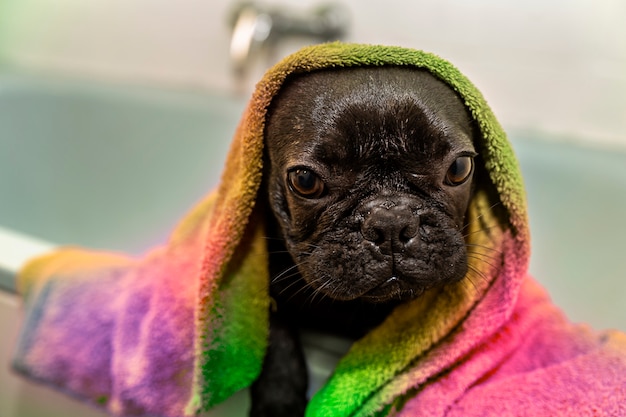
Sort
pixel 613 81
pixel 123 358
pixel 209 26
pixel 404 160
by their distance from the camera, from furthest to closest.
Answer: pixel 209 26, pixel 613 81, pixel 123 358, pixel 404 160

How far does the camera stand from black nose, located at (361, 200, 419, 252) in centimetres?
58

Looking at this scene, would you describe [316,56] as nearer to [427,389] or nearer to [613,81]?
[427,389]

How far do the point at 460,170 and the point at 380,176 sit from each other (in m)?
0.09

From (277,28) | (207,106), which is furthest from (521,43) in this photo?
(207,106)

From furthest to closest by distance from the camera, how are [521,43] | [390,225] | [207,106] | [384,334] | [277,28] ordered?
[207,106] < [277,28] < [521,43] < [384,334] < [390,225]

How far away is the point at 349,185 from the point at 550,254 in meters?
0.65

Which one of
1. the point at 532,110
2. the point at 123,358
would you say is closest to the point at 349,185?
the point at 123,358

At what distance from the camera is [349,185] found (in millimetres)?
634

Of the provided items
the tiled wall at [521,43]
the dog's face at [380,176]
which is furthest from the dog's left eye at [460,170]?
the tiled wall at [521,43]

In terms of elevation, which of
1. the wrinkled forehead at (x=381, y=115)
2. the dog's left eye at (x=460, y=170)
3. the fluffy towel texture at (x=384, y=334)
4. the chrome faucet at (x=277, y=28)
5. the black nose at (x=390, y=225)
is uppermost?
the chrome faucet at (x=277, y=28)

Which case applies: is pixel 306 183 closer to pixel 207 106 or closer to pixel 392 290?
pixel 392 290

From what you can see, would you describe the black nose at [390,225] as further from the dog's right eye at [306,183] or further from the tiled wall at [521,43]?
the tiled wall at [521,43]

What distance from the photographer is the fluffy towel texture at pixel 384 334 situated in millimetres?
642

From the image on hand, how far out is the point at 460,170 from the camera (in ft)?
2.06
